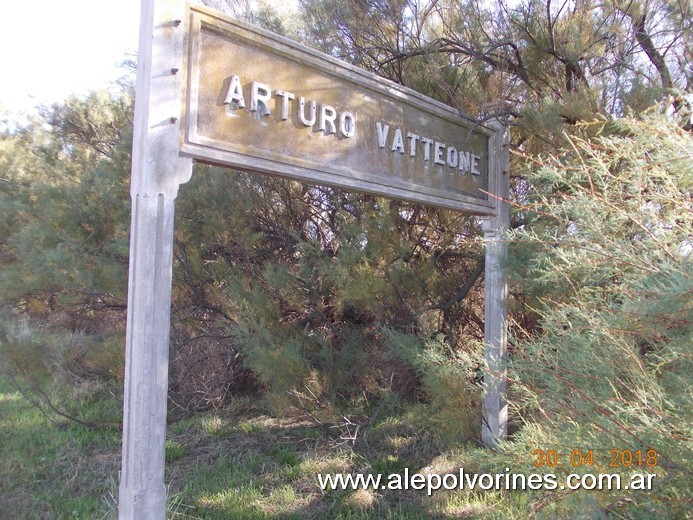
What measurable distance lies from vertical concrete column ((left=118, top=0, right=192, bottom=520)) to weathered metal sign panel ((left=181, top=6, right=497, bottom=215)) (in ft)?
0.34

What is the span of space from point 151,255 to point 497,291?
273cm

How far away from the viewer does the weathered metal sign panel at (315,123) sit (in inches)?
107

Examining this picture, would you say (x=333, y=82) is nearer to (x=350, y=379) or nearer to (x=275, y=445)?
(x=350, y=379)

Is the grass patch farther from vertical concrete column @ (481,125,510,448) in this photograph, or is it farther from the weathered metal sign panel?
the weathered metal sign panel

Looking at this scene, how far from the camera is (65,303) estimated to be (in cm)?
617

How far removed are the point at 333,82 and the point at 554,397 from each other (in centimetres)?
215

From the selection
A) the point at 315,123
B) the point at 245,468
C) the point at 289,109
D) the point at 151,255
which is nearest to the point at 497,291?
the point at 315,123

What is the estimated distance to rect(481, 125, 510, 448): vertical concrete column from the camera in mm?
4195

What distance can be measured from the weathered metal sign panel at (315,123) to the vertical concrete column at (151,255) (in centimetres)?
10

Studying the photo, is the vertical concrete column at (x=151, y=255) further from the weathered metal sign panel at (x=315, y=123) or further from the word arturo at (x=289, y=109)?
the word arturo at (x=289, y=109)

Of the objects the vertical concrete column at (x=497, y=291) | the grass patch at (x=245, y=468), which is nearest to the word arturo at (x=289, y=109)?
the vertical concrete column at (x=497, y=291)

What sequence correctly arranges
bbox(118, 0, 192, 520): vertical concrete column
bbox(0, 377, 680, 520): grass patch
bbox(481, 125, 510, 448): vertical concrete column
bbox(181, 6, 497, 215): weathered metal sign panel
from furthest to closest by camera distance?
1. bbox(481, 125, 510, 448): vertical concrete column
2. bbox(0, 377, 680, 520): grass patch
3. bbox(181, 6, 497, 215): weathered metal sign panel
4. bbox(118, 0, 192, 520): vertical concrete column

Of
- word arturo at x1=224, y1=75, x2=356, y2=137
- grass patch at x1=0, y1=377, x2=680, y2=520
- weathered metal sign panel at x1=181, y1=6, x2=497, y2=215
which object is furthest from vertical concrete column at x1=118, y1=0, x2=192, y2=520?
grass patch at x1=0, y1=377, x2=680, y2=520

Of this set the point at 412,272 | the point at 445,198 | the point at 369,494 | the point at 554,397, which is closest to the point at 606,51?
the point at 445,198
